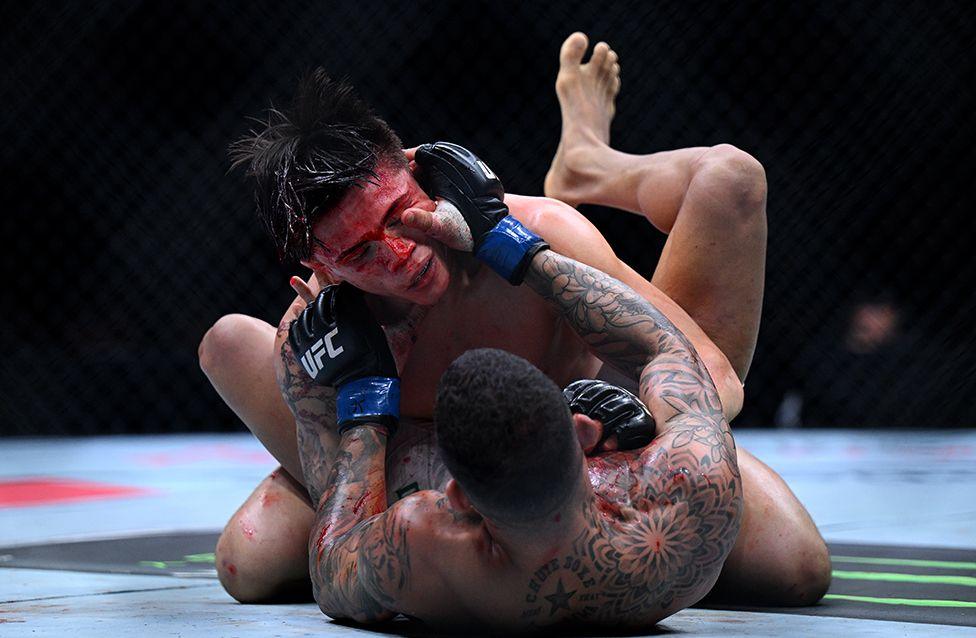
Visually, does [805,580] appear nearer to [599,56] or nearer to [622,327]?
[622,327]

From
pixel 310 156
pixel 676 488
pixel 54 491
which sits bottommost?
pixel 54 491

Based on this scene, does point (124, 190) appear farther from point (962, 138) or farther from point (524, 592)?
point (524, 592)

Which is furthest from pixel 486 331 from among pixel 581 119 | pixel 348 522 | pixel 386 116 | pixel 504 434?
pixel 386 116

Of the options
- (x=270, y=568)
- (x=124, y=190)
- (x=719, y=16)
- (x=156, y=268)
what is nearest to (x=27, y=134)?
(x=124, y=190)

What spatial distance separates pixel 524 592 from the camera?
977 mm

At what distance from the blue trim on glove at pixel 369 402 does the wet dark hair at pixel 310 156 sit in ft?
0.51

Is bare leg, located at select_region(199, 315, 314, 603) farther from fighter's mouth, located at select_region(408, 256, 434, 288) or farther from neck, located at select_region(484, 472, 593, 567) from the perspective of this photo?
neck, located at select_region(484, 472, 593, 567)

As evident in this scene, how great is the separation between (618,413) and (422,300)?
30cm

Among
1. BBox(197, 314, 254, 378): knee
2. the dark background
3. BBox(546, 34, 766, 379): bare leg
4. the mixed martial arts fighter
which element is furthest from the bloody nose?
the dark background

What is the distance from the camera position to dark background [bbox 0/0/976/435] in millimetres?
4480

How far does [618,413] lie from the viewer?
43.9 inches

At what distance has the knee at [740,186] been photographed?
1.70 metres

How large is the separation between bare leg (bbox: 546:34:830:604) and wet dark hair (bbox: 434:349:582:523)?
0.56m

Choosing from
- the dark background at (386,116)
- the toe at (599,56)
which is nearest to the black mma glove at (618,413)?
the toe at (599,56)
